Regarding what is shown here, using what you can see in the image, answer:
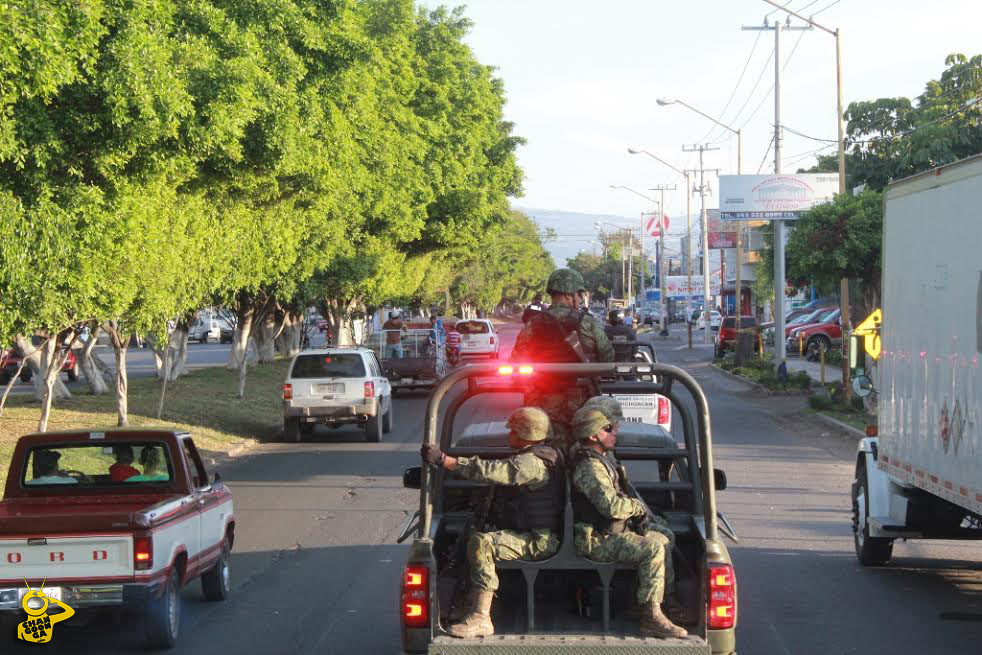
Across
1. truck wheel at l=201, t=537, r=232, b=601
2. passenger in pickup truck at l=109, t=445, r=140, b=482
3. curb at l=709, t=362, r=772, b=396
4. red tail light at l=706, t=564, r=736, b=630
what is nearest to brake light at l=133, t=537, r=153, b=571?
passenger in pickup truck at l=109, t=445, r=140, b=482

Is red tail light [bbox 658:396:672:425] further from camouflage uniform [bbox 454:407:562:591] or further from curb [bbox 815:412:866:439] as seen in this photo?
camouflage uniform [bbox 454:407:562:591]

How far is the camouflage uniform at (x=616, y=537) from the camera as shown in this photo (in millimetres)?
5664

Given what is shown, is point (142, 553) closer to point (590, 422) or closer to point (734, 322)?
point (590, 422)

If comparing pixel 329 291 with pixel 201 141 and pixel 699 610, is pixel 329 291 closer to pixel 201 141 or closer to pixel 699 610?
pixel 201 141

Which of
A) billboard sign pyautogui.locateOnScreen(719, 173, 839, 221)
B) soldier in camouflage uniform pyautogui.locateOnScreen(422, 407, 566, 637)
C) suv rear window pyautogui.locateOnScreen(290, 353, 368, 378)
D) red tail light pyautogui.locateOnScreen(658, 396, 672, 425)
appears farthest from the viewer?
billboard sign pyautogui.locateOnScreen(719, 173, 839, 221)

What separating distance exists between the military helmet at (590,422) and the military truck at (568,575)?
24cm

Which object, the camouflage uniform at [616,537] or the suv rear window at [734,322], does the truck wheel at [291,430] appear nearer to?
the camouflage uniform at [616,537]

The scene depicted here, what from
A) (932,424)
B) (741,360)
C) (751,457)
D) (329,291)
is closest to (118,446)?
(932,424)

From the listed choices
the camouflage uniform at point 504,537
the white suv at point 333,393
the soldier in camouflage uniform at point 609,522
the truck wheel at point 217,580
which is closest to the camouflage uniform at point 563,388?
the soldier in camouflage uniform at point 609,522

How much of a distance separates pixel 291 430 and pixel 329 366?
1.47 meters

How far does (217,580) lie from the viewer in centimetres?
984

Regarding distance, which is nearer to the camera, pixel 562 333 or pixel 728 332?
pixel 562 333

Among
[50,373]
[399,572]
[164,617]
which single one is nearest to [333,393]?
[50,373]

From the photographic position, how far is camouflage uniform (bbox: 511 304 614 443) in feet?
23.9
